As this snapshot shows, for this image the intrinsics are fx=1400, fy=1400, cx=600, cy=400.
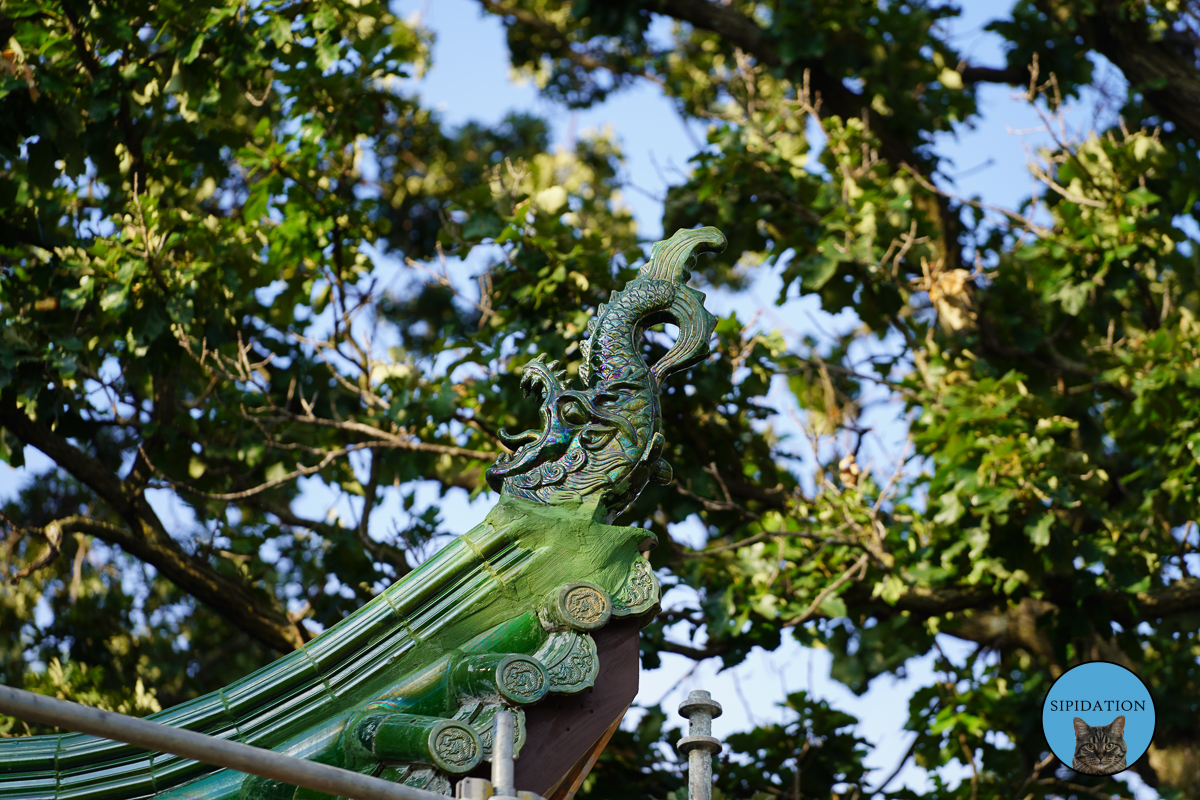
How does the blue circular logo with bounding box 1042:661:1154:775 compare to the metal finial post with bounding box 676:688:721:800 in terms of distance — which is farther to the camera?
the blue circular logo with bounding box 1042:661:1154:775

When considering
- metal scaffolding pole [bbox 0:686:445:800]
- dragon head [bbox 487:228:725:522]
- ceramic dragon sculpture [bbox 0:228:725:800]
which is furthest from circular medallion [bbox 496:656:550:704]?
metal scaffolding pole [bbox 0:686:445:800]

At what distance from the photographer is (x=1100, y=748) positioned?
604 centimetres

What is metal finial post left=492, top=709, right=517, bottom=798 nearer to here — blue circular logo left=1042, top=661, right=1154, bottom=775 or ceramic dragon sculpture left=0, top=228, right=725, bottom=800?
ceramic dragon sculpture left=0, top=228, right=725, bottom=800

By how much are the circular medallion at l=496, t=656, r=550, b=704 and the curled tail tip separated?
182 cm

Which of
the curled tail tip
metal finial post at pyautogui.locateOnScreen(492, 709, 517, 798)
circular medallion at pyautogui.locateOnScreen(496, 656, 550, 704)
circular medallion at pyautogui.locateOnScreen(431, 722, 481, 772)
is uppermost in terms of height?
the curled tail tip

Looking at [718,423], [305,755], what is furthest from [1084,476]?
[305,755]

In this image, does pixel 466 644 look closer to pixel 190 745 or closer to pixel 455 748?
pixel 455 748

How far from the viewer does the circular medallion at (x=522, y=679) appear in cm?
466

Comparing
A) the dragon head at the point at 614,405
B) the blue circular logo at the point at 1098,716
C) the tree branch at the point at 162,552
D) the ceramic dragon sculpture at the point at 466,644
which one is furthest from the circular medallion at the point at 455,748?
the tree branch at the point at 162,552

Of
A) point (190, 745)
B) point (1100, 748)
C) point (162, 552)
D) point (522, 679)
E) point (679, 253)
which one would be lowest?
point (190, 745)

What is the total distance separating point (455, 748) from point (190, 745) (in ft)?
4.47

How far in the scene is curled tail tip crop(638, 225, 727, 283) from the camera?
583 cm

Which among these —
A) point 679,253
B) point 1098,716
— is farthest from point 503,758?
point 1098,716

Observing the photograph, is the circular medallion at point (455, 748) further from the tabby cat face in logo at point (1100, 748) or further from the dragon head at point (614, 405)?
the tabby cat face in logo at point (1100, 748)
